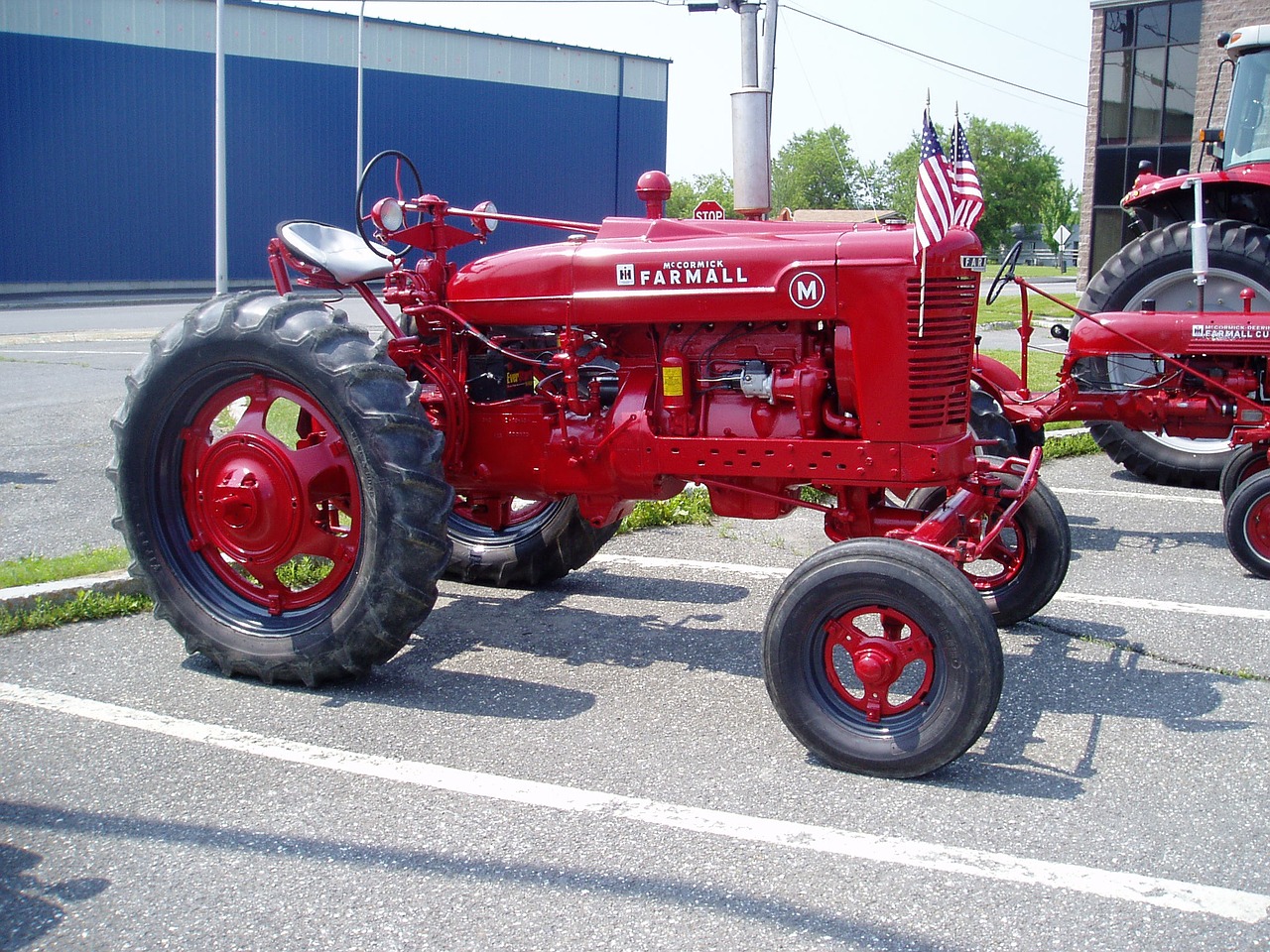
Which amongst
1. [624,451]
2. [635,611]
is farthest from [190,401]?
[635,611]

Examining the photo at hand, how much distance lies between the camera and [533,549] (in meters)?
5.69

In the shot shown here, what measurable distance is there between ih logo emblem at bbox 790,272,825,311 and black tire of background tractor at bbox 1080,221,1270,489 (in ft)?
15.9

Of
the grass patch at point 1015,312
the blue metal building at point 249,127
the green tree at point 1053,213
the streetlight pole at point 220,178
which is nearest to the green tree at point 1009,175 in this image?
the green tree at point 1053,213

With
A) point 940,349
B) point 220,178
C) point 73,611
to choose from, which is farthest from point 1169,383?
point 220,178

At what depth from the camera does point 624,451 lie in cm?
452

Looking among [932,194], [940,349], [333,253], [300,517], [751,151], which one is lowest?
[300,517]

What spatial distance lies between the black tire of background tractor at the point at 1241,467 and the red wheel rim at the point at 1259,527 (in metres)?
0.57

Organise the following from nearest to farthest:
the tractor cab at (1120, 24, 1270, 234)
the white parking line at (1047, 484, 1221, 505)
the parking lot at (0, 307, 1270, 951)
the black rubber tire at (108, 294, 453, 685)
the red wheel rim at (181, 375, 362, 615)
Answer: the parking lot at (0, 307, 1270, 951), the black rubber tire at (108, 294, 453, 685), the red wheel rim at (181, 375, 362, 615), the white parking line at (1047, 484, 1221, 505), the tractor cab at (1120, 24, 1270, 234)

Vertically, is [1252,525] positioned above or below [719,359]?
below

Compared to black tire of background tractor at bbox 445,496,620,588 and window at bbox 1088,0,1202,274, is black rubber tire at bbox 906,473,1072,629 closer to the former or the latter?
black tire of background tractor at bbox 445,496,620,588

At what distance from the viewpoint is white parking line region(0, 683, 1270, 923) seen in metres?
3.00

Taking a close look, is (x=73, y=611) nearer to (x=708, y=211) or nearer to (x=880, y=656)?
(x=708, y=211)

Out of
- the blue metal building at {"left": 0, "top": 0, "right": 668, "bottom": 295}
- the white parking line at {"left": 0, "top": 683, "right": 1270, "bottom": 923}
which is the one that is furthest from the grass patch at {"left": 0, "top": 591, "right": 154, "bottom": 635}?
the blue metal building at {"left": 0, "top": 0, "right": 668, "bottom": 295}

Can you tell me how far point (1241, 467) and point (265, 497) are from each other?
4931 millimetres
